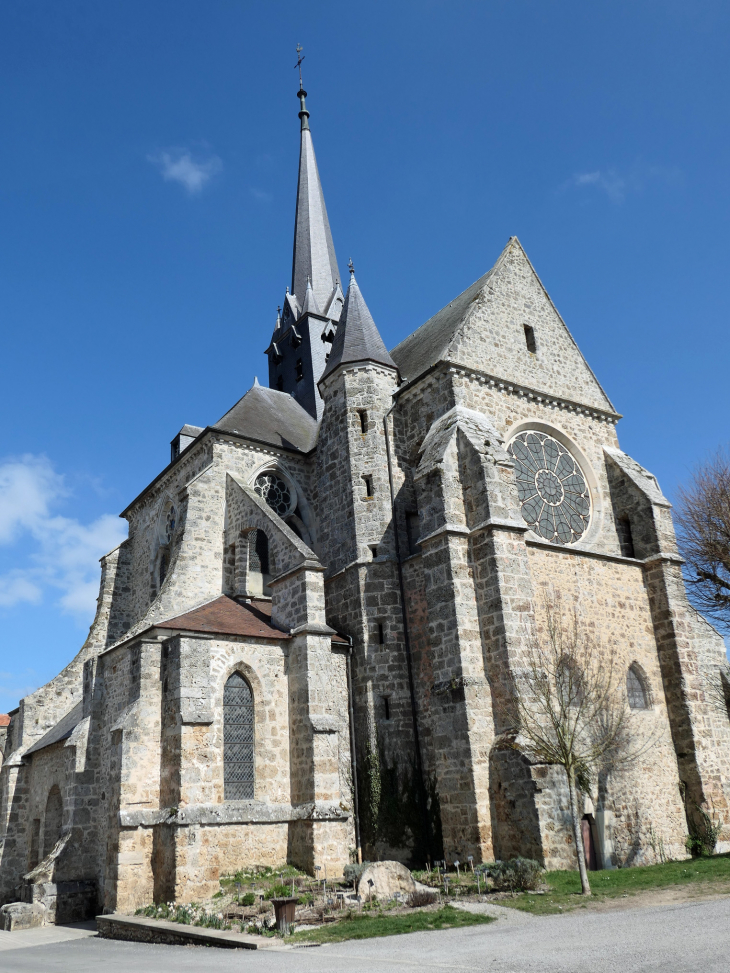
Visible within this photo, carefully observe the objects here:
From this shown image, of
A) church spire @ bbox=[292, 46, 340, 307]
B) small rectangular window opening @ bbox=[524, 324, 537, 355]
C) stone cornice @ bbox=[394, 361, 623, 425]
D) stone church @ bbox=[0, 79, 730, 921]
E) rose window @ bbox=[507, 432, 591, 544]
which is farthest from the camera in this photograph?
church spire @ bbox=[292, 46, 340, 307]

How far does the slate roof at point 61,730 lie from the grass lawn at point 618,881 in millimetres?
11952

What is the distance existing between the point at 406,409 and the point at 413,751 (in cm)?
839

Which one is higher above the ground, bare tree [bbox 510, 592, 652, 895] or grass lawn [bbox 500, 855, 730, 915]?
bare tree [bbox 510, 592, 652, 895]

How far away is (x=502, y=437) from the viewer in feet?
60.3

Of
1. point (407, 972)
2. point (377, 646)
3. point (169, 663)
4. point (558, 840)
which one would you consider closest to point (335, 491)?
point (377, 646)

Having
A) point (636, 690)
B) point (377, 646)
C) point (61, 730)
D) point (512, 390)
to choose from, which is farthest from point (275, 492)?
point (636, 690)

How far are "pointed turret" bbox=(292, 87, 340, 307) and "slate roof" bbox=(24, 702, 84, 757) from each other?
56.4ft

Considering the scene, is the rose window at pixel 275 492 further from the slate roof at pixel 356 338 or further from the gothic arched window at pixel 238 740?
the gothic arched window at pixel 238 740

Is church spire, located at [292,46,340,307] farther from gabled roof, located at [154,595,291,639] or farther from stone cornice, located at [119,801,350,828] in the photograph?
stone cornice, located at [119,801,350,828]

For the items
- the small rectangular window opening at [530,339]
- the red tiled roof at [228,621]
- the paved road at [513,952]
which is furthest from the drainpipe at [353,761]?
the small rectangular window opening at [530,339]

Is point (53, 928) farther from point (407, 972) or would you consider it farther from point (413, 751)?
point (407, 972)

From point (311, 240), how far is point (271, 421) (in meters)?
12.8

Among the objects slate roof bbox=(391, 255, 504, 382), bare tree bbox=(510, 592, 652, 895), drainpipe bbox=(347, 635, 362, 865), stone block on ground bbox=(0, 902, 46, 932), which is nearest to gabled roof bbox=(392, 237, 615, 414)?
slate roof bbox=(391, 255, 504, 382)

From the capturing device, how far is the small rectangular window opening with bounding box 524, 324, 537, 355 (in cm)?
2067
